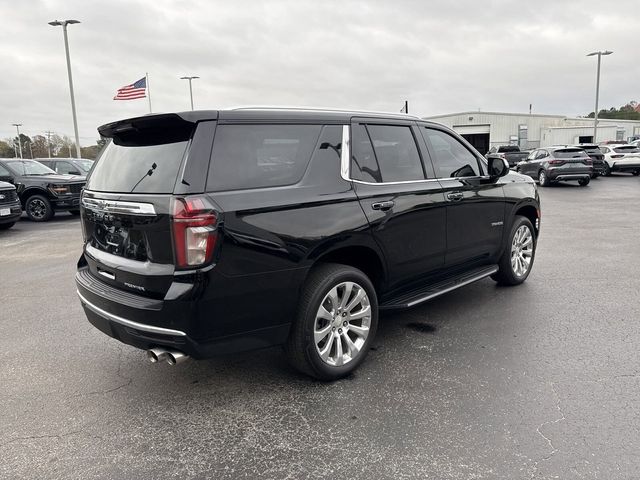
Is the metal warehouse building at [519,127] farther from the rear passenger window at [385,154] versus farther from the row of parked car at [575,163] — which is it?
the rear passenger window at [385,154]

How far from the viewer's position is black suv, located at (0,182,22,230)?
407 inches

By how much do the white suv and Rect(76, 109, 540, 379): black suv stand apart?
2398cm

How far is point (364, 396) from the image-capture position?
3186 millimetres

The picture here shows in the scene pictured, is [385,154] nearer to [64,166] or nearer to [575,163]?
[64,166]

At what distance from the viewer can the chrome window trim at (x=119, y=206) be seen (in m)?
2.79

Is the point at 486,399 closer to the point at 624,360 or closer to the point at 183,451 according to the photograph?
the point at 624,360

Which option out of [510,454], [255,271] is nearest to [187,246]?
[255,271]

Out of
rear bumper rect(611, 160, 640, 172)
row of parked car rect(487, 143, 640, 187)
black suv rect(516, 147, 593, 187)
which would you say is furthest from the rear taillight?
rear bumper rect(611, 160, 640, 172)

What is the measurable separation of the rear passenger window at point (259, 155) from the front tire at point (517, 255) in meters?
2.97

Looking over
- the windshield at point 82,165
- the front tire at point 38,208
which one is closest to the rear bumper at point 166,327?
the front tire at point 38,208

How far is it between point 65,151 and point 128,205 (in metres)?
103

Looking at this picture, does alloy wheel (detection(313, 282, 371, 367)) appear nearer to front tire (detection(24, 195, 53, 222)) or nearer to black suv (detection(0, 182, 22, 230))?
black suv (detection(0, 182, 22, 230))

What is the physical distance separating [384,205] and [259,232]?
1.17 m

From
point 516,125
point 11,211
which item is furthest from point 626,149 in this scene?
point 516,125
